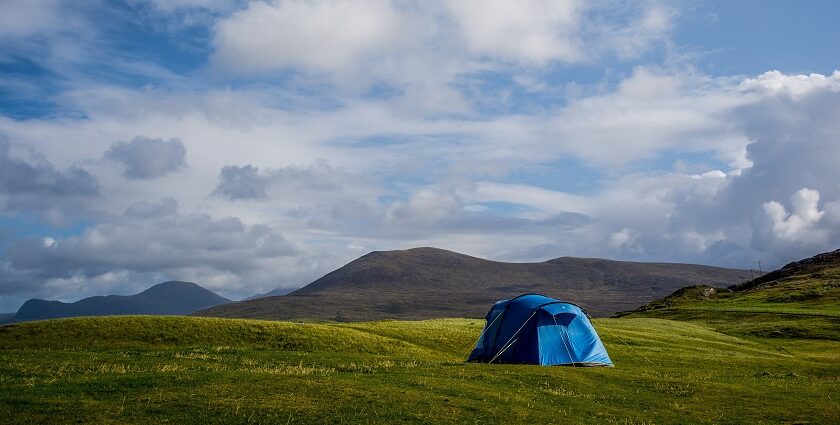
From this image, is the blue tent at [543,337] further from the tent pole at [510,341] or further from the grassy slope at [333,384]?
the grassy slope at [333,384]

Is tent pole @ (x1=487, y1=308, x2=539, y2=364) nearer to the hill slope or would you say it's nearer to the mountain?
→ the hill slope

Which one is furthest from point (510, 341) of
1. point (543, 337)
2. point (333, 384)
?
point (333, 384)

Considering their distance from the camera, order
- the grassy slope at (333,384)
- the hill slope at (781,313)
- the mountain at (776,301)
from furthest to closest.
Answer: the mountain at (776,301) → the hill slope at (781,313) → the grassy slope at (333,384)

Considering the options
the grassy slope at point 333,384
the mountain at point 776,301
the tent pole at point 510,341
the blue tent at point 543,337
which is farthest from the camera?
the mountain at point 776,301

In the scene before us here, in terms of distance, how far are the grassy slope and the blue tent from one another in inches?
168

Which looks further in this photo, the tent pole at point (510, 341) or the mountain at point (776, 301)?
the mountain at point (776, 301)

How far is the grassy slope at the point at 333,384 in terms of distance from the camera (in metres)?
21.6

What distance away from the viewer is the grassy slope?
21609 millimetres

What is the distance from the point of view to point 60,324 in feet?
→ 176

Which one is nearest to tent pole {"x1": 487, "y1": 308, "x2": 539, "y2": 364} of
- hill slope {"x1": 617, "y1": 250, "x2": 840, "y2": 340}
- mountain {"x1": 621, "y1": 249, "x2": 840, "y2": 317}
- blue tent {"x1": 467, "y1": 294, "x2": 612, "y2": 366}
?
blue tent {"x1": 467, "y1": 294, "x2": 612, "y2": 366}

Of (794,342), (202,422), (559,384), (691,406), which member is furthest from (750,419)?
(794,342)

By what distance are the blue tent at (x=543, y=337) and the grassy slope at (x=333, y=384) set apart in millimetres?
4266

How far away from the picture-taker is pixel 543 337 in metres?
43.0

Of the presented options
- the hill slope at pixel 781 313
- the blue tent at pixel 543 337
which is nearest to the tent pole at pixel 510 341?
the blue tent at pixel 543 337
